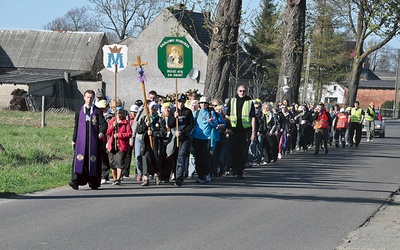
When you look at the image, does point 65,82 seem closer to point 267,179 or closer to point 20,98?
point 20,98

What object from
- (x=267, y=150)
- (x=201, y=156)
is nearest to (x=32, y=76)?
(x=267, y=150)

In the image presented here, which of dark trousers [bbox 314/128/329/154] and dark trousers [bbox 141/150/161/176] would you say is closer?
dark trousers [bbox 141/150/161/176]

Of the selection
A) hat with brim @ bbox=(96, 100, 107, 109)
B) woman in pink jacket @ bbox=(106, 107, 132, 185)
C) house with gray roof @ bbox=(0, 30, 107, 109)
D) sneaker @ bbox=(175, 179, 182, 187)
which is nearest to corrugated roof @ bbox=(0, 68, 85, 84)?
house with gray roof @ bbox=(0, 30, 107, 109)

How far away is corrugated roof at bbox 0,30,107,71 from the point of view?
2724 inches

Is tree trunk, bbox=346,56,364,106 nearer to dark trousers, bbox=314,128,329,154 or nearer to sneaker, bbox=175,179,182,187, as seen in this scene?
dark trousers, bbox=314,128,329,154

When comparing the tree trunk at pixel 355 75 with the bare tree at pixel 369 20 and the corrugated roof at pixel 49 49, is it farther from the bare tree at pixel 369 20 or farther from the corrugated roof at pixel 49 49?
the corrugated roof at pixel 49 49

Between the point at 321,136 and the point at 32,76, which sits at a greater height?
the point at 32,76

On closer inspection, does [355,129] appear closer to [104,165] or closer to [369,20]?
[369,20]

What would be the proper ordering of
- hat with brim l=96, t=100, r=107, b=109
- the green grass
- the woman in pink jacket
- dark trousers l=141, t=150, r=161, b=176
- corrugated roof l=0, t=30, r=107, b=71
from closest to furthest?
1. hat with brim l=96, t=100, r=107, b=109
2. the green grass
3. dark trousers l=141, t=150, r=161, b=176
4. the woman in pink jacket
5. corrugated roof l=0, t=30, r=107, b=71

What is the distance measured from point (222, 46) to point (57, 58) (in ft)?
152

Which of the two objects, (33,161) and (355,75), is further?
(355,75)

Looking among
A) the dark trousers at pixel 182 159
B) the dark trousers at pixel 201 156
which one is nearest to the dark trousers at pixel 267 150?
the dark trousers at pixel 201 156

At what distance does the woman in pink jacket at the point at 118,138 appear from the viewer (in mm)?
15758

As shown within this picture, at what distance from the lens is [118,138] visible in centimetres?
1580
